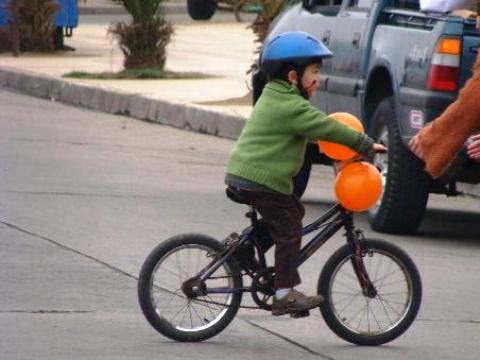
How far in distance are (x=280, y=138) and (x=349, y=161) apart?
0.39m

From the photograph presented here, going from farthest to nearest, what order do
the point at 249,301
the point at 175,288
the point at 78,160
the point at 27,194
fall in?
the point at 78,160
the point at 27,194
the point at 249,301
the point at 175,288

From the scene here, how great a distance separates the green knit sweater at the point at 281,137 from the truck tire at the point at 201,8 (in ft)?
16.0

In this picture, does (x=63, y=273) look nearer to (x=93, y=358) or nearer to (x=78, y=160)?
(x=93, y=358)

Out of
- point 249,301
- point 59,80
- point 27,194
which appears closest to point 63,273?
point 249,301

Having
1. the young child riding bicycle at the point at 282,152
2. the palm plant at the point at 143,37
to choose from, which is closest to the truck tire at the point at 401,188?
the young child riding bicycle at the point at 282,152

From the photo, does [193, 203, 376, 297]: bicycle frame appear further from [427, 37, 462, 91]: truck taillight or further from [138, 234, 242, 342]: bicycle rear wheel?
[427, 37, 462, 91]: truck taillight

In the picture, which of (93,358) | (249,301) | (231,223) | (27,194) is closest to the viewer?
(93,358)

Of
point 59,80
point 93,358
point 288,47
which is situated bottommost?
point 59,80

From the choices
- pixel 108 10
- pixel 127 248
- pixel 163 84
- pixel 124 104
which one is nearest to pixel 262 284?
pixel 127 248

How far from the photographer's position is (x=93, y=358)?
6.33 m

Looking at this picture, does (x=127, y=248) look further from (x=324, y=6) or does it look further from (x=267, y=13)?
(x=267, y=13)

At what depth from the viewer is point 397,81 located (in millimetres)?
9789

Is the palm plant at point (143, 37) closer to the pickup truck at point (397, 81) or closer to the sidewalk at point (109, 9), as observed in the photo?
the pickup truck at point (397, 81)

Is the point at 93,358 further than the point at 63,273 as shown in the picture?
No
